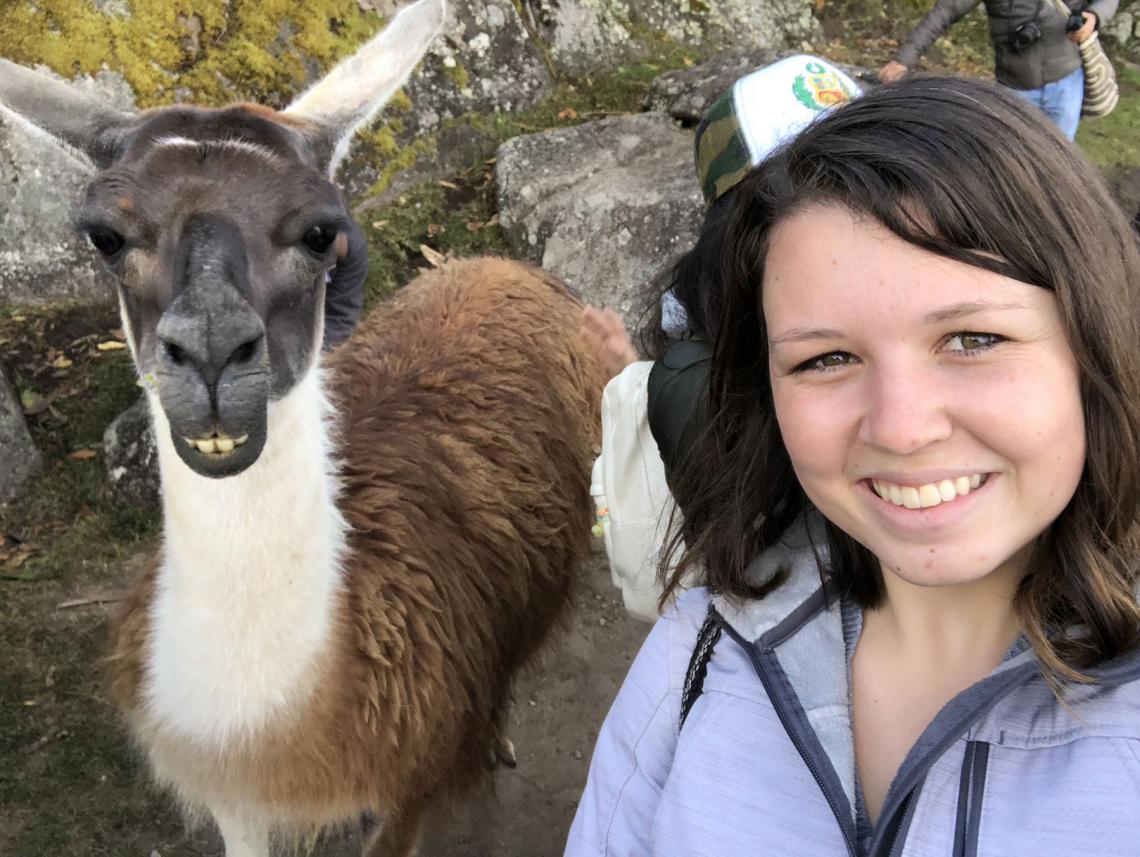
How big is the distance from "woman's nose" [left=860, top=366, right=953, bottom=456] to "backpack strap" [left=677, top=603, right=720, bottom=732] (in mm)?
393

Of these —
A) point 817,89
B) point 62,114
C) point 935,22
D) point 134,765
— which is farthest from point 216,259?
point 935,22

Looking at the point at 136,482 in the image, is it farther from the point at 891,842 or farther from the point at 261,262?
the point at 891,842

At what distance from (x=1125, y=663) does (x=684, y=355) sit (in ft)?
3.18

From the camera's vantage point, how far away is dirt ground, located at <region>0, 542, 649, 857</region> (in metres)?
2.72

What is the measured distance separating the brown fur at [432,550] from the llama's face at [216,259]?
471mm

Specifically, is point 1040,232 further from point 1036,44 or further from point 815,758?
point 1036,44

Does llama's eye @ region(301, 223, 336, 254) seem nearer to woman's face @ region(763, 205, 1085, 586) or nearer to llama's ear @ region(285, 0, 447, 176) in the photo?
llama's ear @ region(285, 0, 447, 176)

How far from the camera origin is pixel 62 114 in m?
1.97

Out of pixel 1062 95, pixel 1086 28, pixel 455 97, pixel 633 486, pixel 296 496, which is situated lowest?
pixel 296 496

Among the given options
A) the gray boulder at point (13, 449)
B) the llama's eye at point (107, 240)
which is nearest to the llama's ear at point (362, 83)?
the llama's eye at point (107, 240)

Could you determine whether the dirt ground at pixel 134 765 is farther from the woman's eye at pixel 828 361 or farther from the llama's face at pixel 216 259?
the woman's eye at pixel 828 361

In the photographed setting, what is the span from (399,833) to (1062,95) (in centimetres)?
478

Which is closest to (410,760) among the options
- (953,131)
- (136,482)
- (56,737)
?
(56,737)

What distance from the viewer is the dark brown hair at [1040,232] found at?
3.14 feet
